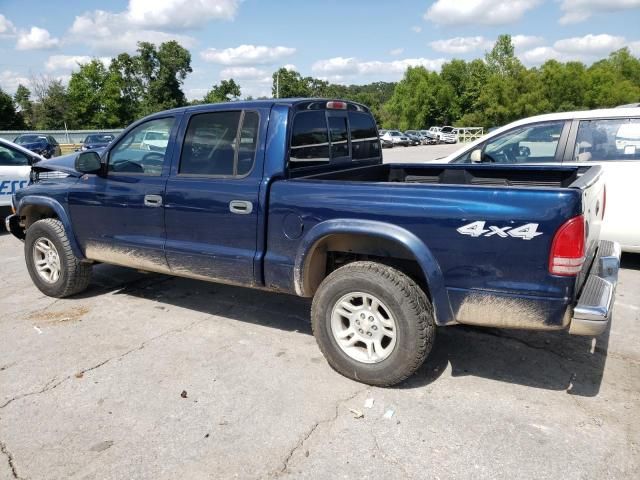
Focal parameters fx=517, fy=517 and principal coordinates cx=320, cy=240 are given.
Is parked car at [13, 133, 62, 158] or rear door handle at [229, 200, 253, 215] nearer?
rear door handle at [229, 200, 253, 215]

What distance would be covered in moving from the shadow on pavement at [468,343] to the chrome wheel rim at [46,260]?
0.36 metres

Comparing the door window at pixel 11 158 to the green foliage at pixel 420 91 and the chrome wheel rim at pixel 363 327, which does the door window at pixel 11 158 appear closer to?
the chrome wheel rim at pixel 363 327

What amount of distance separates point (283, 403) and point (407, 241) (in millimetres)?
1273

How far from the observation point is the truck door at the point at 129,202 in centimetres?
430

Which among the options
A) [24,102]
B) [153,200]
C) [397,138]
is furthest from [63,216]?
[24,102]

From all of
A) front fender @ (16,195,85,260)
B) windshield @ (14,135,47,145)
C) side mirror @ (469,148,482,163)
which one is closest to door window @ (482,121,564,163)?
side mirror @ (469,148,482,163)

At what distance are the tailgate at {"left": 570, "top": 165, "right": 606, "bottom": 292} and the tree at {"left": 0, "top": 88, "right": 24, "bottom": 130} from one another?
214 ft

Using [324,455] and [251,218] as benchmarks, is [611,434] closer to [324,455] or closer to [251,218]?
[324,455]

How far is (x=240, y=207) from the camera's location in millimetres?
3756

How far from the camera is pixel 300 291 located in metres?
3.65

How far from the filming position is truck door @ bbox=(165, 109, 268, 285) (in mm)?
3785

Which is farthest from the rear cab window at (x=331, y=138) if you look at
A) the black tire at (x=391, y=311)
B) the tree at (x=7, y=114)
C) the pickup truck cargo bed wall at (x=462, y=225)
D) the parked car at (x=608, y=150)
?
the tree at (x=7, y=114)

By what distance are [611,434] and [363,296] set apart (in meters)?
1.58

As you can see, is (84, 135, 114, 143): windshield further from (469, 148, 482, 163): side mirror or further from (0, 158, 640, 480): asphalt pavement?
(469, 148, 482, 163): side mirror
